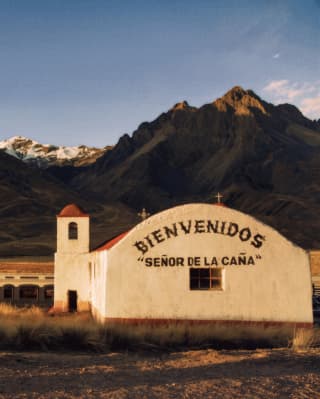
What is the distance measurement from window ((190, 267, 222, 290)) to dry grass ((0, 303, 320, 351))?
5.87ft

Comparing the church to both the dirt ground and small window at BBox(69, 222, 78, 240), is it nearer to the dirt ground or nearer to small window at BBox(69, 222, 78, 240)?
the dirt ground

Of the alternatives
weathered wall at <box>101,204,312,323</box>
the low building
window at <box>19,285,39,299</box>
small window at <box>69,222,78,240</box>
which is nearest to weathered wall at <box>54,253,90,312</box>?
small window at <box>69,222,78,240</box>

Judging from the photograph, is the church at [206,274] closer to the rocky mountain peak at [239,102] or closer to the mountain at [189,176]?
the mountain at [189,176]

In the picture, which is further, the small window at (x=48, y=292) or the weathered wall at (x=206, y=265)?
the small window at (x=48, y=292)

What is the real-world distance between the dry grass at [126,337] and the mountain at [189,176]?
6161cm

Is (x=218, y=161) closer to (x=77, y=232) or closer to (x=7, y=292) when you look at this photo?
(x=7, y=292)

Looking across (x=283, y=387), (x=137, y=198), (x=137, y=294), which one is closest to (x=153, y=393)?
(x=283, y=387)

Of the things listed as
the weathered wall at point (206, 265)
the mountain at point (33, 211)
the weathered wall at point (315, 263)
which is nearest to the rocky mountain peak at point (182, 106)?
the mountain at point (33, 211)

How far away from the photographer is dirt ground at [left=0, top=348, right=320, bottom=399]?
Answer: 8680 millimetres

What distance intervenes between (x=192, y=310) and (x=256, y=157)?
432 feet

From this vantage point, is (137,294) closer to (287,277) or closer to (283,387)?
(287,277)

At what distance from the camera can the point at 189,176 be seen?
15625 cm

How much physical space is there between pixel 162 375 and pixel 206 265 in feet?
28.8

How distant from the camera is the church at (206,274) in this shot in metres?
18.4
